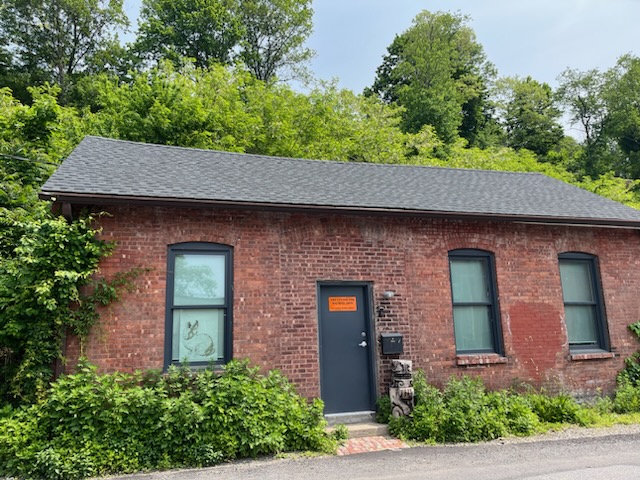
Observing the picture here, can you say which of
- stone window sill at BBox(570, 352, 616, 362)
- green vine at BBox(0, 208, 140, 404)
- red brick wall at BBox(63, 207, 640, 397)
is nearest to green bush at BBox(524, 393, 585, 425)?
red brick wall at BBox(63, 207, 640, 397)

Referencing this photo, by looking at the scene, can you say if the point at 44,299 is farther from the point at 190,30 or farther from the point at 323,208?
the point at 190,30

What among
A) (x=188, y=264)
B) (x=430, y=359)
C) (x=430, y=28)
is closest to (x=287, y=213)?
(x=188, y=264)

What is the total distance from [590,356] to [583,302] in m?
1.11

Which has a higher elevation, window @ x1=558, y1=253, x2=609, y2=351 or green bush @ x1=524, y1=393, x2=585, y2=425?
window @ x1=558, y1=253, x2=609, y2=351

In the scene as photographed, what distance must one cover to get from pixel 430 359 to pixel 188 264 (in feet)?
14.7

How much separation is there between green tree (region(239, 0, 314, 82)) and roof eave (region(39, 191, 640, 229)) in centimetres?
2779

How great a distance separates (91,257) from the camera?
253 inches

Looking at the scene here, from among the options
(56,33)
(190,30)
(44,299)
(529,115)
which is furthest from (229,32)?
Answer: (44,299)

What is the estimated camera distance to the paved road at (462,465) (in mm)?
5160

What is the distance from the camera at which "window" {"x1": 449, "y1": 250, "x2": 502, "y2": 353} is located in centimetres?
833

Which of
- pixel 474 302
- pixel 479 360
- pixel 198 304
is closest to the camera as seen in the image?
pixel 198 304

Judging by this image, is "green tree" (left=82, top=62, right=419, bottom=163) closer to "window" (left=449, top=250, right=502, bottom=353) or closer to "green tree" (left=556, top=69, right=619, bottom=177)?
"window" (left=449, top=250, right=502, bottom=353)

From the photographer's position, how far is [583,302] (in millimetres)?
9109

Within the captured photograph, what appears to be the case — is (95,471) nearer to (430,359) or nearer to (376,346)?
(376,346)
